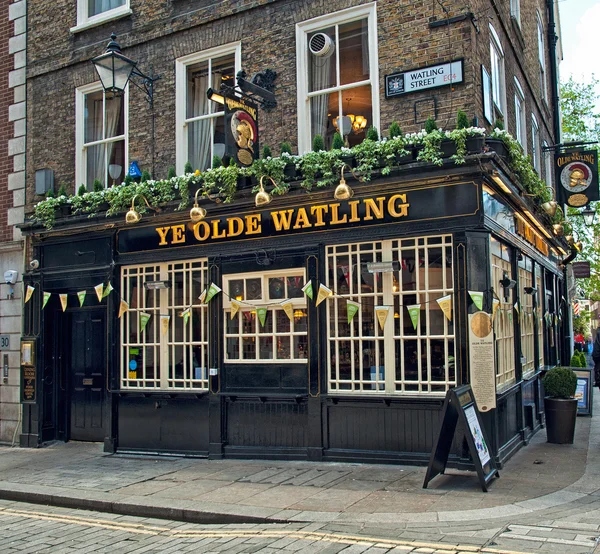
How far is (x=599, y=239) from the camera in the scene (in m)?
29.0

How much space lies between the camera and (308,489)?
7.86 meters

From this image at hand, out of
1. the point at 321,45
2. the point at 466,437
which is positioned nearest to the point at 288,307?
the point at 466,437

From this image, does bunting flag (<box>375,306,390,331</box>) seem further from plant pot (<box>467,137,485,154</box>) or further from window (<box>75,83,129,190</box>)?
window (<box>75,83,129,190</box>)

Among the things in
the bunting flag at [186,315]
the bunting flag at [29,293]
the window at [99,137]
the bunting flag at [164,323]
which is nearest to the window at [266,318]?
the bunting flag at [186,315]

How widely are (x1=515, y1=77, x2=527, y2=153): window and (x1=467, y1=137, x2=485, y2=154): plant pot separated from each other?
484 cm

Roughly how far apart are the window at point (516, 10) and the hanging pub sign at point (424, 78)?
15.7 ft

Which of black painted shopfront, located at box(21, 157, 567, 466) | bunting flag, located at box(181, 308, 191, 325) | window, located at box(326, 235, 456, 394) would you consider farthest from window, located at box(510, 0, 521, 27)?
bunting flag, located at box(181, 308, 191, 325)

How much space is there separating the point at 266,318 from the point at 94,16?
6760mm

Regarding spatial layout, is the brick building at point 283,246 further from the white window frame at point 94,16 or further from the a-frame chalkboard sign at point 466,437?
the a-frame chalkboard sign at point 466,437

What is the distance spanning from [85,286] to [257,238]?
373cm

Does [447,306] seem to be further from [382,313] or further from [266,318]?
[266,318]

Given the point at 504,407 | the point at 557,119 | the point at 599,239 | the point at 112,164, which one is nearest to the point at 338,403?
the point at 504,407

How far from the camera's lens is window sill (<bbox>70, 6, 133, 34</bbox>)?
11820mm

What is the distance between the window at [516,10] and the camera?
12.8 metres
